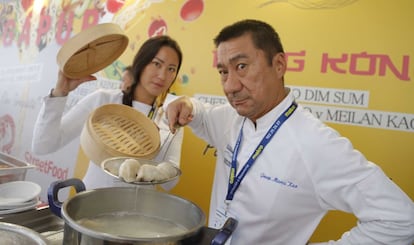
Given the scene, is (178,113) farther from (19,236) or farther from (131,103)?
(19,236)

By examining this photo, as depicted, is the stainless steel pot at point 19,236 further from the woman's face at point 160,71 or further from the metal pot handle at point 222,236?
the woman's face at point 160,71

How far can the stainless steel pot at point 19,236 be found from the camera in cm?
58

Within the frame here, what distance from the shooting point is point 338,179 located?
0.87 m

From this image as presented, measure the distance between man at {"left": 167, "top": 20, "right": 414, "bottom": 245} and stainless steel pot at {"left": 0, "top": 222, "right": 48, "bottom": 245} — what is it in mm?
632

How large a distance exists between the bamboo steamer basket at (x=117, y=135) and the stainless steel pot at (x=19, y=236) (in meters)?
0.40

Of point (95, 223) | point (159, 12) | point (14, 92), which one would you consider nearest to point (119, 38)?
point (95, 223)

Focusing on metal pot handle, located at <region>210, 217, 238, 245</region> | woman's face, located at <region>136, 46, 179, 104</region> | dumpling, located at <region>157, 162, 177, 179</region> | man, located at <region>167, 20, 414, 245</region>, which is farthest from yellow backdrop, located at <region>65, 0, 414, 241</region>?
metal pot handle, located at <region>210, 217, 238, 245</region>

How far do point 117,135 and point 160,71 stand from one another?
499 mm

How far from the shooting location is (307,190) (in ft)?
3.13

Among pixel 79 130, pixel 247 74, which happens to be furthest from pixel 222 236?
pixel 79 130

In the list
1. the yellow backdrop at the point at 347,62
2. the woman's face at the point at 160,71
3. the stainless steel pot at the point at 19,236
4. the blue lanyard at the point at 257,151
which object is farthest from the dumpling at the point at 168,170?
the yellow backdrop at the point at 347,62

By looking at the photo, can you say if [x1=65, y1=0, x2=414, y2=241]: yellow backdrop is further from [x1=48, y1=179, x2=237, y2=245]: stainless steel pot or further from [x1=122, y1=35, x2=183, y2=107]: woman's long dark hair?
[x1=48, y1=179, x2=237, y2=245]: stainless steel pot

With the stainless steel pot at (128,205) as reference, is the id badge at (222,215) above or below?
below

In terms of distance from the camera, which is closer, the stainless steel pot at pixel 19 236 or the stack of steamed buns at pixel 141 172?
the stainless steel pot at pixel 19 236
